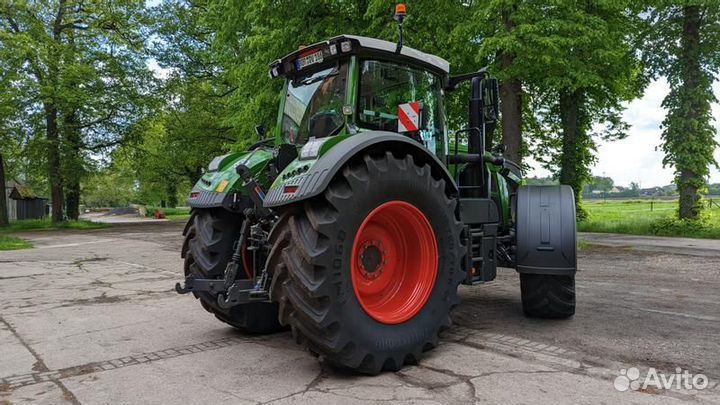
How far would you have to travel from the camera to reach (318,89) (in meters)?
4.64

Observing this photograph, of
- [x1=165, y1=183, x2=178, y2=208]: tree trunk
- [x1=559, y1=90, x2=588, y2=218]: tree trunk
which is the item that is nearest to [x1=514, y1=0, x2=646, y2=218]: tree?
[x1=559, y1=90, x2=588, y2=218]: tree trunk

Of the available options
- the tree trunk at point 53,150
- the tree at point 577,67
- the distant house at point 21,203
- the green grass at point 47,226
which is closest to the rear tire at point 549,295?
the tree at point 577,67

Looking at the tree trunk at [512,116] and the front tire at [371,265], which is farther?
the tree trunk at [512,116]

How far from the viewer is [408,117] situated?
15.4ft

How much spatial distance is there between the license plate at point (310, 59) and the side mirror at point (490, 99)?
1692 millimetres

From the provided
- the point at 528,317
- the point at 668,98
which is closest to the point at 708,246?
the point at 668,98

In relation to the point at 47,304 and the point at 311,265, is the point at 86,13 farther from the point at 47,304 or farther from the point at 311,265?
the point at 311,265

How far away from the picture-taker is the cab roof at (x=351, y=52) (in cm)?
426

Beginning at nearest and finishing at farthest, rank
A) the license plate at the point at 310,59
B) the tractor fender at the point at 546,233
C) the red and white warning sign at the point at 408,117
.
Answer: the license plate at the point at 310,59 → the red and white warning sign at the point at 408,117 → the tractor fender at the point at 546,233

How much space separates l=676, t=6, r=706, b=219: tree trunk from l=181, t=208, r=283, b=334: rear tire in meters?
15.8

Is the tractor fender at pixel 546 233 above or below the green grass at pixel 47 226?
above

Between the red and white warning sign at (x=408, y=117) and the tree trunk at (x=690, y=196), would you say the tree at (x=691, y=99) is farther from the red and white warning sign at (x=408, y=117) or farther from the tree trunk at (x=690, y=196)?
the red and white warning sign at (x=408, y=117)

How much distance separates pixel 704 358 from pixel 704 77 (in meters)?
15.5

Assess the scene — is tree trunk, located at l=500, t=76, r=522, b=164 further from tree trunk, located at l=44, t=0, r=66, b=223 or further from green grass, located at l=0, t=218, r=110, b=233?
green grass, located at l=0, t=218, r=110, b=233
